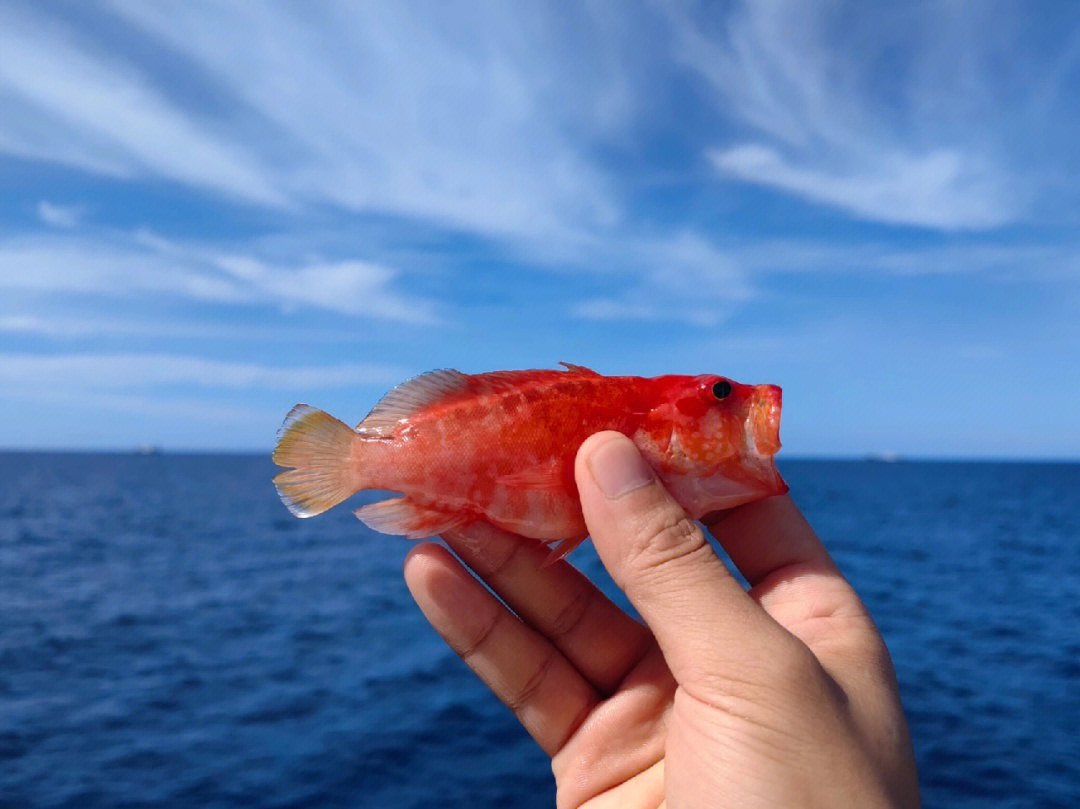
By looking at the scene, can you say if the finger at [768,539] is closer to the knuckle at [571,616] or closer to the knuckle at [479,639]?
the knuckle at [571,616]

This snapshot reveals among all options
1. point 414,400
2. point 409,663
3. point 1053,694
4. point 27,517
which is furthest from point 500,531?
point 27,517

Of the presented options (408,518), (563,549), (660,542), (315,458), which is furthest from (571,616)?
(315,458)

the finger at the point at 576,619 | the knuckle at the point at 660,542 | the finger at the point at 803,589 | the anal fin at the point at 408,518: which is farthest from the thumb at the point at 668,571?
the finger at the point at 576,619

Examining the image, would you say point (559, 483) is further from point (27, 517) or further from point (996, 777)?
Answer: point (27, 517)

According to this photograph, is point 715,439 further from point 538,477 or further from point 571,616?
point 571,616

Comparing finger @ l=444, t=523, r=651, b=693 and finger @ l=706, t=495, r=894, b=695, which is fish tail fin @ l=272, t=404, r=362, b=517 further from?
finger @ l=706, t=495, r=894, b=695
